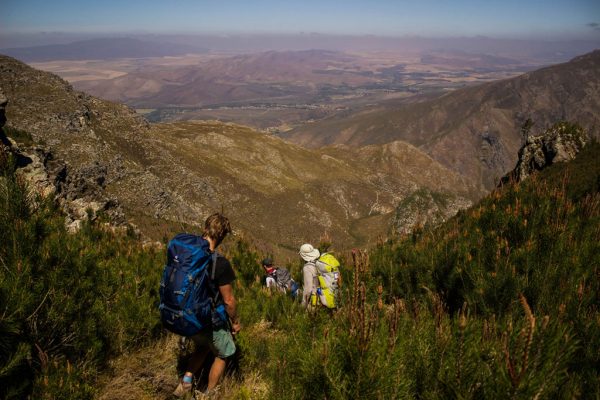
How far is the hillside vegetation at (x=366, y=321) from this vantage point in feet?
6.62

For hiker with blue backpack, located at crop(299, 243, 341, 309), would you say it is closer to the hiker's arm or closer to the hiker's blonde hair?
the hiker's arm

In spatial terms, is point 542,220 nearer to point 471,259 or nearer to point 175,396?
point 471,259

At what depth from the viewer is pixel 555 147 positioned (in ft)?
70.7

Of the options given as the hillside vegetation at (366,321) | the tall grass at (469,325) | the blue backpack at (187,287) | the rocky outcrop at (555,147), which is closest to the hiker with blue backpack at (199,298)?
the blue backpack at (187,287)

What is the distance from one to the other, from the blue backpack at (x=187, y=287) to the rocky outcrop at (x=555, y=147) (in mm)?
20435

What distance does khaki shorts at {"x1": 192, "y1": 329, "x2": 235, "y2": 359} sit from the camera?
12.1 feet

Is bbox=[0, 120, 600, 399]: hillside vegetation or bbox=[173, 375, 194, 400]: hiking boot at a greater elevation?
bbox=[0, 120, 600, 399]: hillside vegetation

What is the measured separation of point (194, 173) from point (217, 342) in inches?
2504

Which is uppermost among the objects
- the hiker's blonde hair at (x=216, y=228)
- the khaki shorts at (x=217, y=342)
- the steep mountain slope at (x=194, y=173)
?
the hiker's blonde hair at (x=216, y=228)

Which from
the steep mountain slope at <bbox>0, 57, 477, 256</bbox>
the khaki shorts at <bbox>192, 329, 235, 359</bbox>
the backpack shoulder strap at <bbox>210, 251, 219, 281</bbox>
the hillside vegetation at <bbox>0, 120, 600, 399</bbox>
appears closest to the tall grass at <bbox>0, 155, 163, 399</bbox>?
the hillside vegetation at <bbox>0, 120, 600, 399</bbox>

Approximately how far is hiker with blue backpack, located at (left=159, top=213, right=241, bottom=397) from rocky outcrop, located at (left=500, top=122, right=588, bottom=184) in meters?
20.1

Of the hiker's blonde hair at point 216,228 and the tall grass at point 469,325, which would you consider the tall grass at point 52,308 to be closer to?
the hiker's blonde hair at point 216,228

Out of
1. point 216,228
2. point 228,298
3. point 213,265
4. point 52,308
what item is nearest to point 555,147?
point 216,228

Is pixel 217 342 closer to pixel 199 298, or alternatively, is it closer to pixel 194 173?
pixel 199 298
